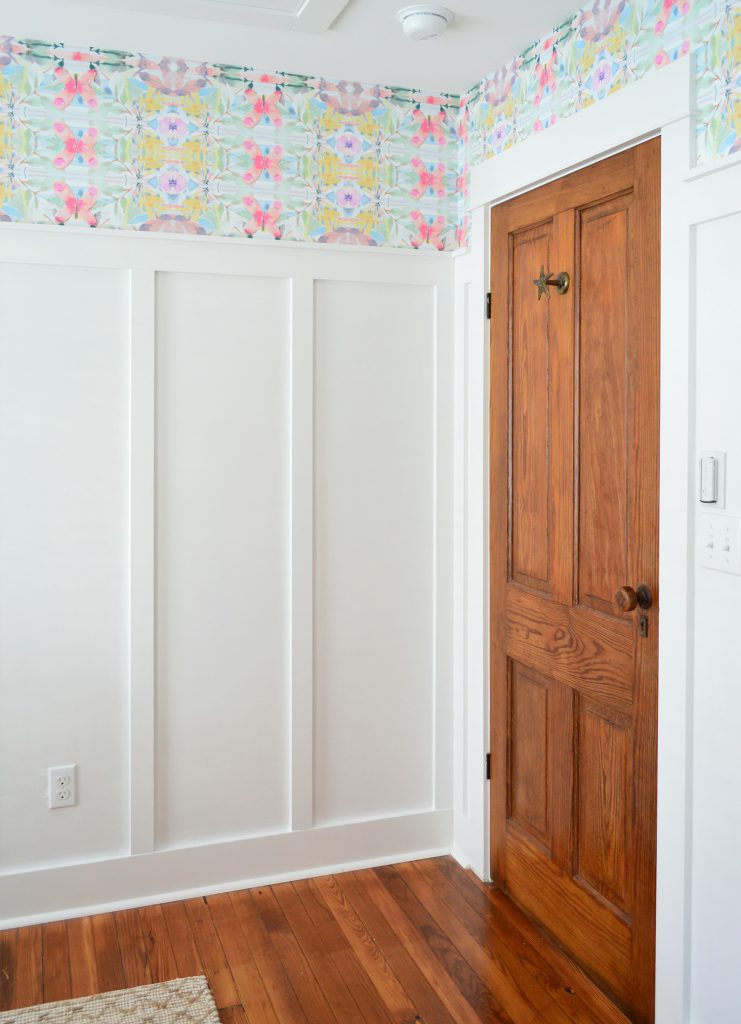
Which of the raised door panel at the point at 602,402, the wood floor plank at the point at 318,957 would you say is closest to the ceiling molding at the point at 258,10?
the raised door panel at the point at 602,402

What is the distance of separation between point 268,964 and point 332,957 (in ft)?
0.56

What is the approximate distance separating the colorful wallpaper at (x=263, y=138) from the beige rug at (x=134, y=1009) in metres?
2.05

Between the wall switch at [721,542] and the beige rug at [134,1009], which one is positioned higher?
the wall switch at [721,542]

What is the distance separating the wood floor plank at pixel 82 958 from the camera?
7.32ft

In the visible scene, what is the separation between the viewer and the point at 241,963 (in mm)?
2342

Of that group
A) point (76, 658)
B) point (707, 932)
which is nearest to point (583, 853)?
point (707, 932)

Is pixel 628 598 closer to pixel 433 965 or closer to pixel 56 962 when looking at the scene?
pixel 433 965

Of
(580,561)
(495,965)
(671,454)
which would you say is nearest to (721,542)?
(671,454)

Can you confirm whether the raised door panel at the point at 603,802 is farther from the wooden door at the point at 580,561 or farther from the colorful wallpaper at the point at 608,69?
the colorful wallpaper at the point at 608,69

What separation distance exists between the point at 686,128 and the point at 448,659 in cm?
176

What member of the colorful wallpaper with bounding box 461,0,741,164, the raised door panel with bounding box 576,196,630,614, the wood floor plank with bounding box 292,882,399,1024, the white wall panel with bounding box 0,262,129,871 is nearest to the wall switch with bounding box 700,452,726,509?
the raised door panel with bounding box 576,196,630,614

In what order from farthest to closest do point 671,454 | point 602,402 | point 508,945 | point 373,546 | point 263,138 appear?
point 373,546 → point 263,138 → point 508,945 → point 602,402 → point 671,454

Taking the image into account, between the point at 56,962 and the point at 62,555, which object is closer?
the point at 56,962

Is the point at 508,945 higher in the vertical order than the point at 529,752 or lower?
lower
